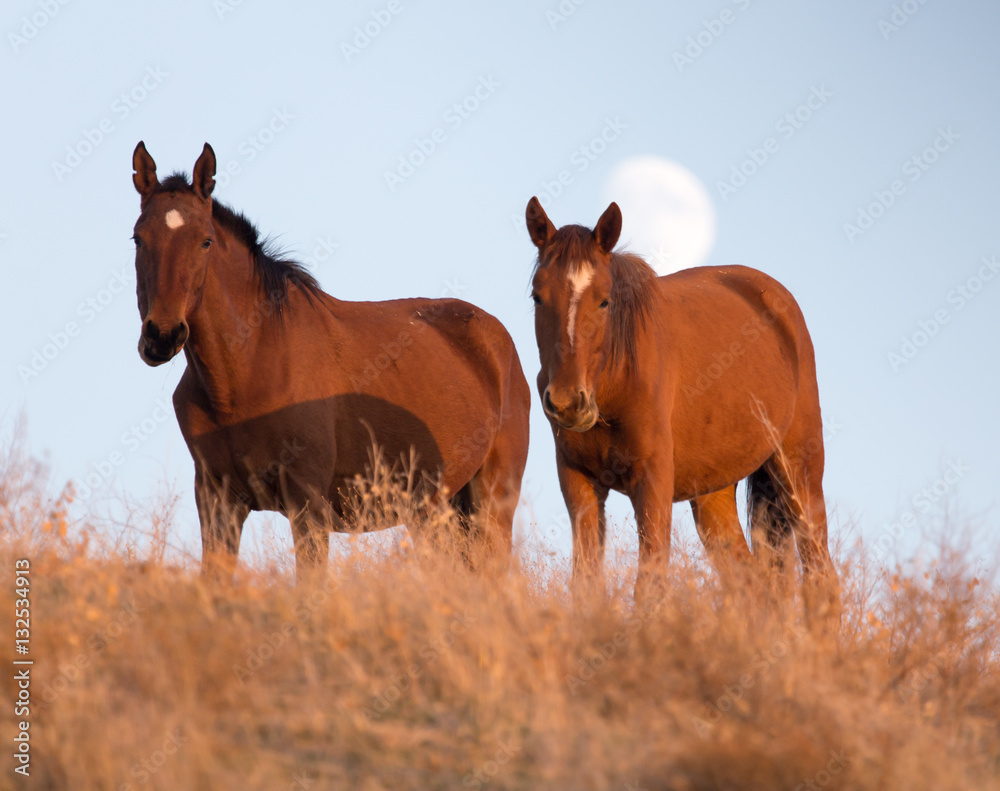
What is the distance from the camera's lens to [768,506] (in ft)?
27.2

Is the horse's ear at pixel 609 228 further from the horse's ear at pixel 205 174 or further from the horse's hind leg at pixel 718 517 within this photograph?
the horse's hind leg at pixel 718 517

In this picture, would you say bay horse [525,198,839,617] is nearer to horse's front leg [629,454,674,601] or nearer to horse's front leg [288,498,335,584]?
horse's front leg [629,454,674,601]

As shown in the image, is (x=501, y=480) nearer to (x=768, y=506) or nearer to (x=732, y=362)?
(x=768, y=506)

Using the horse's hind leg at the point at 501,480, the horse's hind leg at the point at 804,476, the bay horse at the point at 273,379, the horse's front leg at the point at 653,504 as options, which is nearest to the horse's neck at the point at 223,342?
the bay horse at the point at 273,379

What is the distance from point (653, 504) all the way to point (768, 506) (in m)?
2.61

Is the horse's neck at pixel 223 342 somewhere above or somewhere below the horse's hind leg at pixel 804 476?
above

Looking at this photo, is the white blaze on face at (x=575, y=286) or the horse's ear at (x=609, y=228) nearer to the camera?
the white blaze on face at (x=575, y=286)

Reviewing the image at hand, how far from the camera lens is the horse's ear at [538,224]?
20.5 ft

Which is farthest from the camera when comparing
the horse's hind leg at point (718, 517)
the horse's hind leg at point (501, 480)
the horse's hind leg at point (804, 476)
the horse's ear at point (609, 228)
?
the horse's hind leg at point (501, 480)

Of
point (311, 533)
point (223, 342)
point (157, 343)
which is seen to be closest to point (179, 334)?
point (157, 343)

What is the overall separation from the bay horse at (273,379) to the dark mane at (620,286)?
1.56m

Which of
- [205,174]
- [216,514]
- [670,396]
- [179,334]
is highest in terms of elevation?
[205,174]

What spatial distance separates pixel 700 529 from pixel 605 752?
17.4ft

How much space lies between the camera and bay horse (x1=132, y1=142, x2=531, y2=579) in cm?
614
